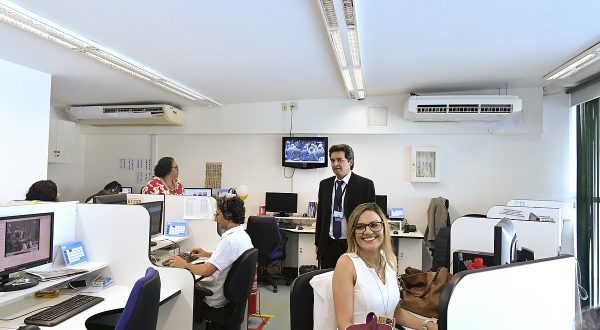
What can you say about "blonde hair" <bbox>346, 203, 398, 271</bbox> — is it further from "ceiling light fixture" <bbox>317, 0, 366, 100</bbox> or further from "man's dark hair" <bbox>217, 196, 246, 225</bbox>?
"ceiling light fixture" <bbox>317, 0, 366, 100</bbox>

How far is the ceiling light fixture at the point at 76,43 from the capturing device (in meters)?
2.51

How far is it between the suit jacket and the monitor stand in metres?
1.81

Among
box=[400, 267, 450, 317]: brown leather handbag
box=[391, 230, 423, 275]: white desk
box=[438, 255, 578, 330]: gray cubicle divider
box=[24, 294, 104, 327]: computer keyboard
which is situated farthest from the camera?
box=[391, 230, 423, 275]: white desk

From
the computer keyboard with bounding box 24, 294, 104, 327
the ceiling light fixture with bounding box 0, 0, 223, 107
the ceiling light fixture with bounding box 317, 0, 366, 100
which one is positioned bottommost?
the computer keyboard with bounding box 24, 294, 104, 327

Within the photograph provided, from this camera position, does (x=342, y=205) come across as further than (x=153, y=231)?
No

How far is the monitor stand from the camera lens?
6.23 ft

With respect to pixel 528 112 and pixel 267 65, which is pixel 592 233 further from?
pixel 267 65

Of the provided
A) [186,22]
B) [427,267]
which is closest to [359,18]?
[186,22]

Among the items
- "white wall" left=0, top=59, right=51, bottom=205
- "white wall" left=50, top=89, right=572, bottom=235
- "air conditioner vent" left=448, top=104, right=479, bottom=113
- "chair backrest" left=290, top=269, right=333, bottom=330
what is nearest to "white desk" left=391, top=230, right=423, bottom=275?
"white wall" left=50, top=89, right=572, bottom=235

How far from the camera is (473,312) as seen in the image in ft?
3.45

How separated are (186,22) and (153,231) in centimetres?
178

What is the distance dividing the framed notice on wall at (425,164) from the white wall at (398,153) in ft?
0.34

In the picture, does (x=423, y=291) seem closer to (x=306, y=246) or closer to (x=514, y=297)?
(x=514, y=297)

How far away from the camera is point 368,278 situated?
162cm
